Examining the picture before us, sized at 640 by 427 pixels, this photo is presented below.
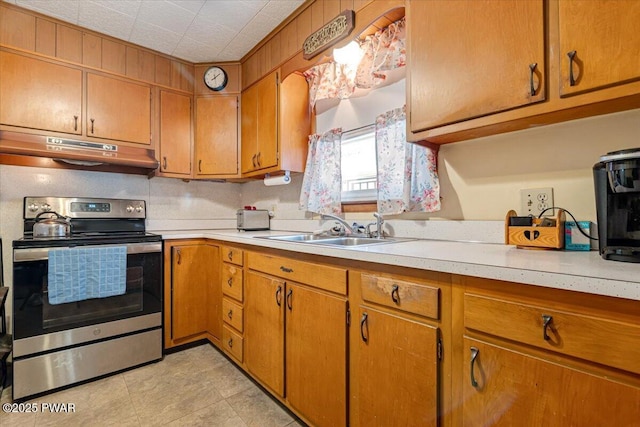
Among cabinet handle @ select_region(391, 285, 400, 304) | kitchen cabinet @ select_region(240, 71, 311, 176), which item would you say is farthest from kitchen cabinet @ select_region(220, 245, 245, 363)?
cabinet handle @ select_region(391, 285, 400, 304)

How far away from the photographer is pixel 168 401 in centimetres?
171

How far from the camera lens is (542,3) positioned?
0.99m

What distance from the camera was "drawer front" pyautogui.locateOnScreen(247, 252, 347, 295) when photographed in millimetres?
1271

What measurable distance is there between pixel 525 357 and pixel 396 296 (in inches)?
15.5

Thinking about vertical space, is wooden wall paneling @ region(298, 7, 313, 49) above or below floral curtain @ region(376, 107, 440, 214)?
above

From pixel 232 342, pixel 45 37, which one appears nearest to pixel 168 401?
pixel 232 342

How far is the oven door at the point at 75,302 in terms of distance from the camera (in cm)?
171

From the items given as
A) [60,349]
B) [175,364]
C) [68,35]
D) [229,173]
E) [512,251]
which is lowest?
[175,364]

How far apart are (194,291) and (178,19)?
2.02 meters

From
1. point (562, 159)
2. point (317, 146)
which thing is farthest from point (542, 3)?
point (317, 146)

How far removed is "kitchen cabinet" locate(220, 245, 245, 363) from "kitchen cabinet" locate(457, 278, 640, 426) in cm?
143

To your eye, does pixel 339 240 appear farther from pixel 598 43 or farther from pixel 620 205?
pixel 598 43

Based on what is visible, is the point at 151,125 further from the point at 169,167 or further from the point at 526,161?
the point at 526,161

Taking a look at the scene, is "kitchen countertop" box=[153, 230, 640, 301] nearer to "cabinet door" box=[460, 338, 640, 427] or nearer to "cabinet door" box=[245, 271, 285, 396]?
"cabinet door" box=[460, 338, 640, 427]
